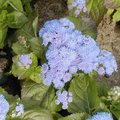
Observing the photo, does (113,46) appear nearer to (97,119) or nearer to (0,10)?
(0,10)

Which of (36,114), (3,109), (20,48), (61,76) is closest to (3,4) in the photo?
(20,48)

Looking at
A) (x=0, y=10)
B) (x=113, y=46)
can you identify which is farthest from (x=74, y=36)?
(x=113, y=46)

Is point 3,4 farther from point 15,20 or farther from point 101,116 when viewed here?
point 101,116

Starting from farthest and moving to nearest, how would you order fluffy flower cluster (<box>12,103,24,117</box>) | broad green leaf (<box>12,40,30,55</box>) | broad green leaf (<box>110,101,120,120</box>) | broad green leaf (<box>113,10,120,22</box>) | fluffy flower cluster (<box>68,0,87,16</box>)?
1. broad green leaf (<box>113,10,120,22</box>)
2. fluffy flower cluster (<box>68,0,87,16</box>)
3. broad green leaf (<box>12,40,30,55</box>)
4. broad green leaf (<box>110,101,120,120</box>)
5. fluffy flower cluster (<box>12,103,24,117</box>)

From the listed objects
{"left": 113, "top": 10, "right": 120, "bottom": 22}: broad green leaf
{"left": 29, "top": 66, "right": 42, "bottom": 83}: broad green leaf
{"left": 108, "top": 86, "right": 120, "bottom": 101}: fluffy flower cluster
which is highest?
{"left": 113, "top": 10, "right": 120, "bottom": 22}: broad green leaf

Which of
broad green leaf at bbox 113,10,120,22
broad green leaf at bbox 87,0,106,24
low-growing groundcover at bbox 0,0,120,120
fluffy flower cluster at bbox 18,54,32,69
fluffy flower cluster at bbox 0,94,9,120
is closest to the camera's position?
fluffy flower cluster at bbox 0,94,9,120

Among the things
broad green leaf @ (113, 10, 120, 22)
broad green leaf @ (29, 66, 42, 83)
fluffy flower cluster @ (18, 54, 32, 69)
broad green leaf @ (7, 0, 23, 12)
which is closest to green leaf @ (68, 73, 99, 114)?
broad green leaf @ (29, 66, 42, 83)

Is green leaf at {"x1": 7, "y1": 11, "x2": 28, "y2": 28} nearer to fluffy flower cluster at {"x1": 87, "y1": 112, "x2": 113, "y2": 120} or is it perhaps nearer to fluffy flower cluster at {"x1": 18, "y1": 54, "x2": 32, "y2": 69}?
fluffy flower cluster at {"x1": 18, "y1": 54, "x2": 32, "y2": 69}
